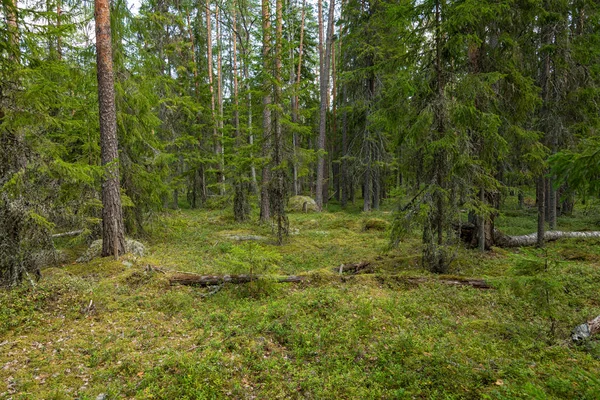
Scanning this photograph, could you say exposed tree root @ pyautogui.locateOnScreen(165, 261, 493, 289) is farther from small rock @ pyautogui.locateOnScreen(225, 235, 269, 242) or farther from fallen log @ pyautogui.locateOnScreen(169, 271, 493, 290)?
small rock @ pyautogui.locateOnScreen(225, 235, 269, 242)

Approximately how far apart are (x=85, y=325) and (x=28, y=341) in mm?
796

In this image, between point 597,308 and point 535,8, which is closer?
point 597,308

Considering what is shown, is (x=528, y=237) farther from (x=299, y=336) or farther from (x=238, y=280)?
(x=238, y=280)

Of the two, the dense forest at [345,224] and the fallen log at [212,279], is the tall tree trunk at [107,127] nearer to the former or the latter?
the dense forest at [345,224]

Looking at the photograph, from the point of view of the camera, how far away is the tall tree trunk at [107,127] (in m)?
8.30

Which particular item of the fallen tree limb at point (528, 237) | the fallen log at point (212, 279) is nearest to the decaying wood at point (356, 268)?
the fallen log at point (212, 279)

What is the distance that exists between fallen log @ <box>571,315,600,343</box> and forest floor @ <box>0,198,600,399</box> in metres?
0.15

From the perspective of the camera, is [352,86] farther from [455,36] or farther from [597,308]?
[597,308]

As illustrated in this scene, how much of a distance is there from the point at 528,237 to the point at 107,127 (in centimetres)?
1504

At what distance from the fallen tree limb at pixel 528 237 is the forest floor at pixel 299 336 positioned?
126 inches

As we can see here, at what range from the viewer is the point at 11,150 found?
5906mm

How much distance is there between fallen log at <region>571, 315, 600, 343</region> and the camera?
4.69m

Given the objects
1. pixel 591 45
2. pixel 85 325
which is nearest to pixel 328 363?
pixel 85 325

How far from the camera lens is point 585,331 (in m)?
4.78
